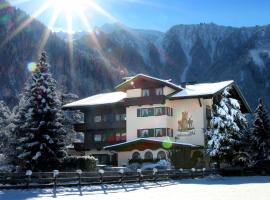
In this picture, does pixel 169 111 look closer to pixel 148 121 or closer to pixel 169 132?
pixel 169 132

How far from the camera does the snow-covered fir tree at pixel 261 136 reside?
5291 cm

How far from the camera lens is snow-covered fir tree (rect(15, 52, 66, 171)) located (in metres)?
35.8

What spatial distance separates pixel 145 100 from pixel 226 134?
39.1 ft

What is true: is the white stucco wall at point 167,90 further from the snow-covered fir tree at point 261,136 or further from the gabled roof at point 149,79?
the snow-covered fir tree at point 261,136

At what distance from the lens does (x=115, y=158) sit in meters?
60.8

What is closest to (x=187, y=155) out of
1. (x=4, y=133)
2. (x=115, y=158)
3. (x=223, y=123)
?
(x=223, y=123)

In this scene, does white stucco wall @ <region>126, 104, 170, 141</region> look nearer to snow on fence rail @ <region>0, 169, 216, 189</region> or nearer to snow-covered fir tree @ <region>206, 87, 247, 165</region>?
snow-covered fir tree @ <region>206, 87, 247, 165</region>

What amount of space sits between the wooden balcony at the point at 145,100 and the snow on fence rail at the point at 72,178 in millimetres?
18820

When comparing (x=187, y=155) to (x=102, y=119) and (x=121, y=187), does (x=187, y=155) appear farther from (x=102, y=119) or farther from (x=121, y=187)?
(x=121, y=187)

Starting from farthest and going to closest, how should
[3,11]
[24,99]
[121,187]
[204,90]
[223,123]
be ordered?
1. [3,11]
2. [204,90]
3. [223,123]
4. [24,99]
5. [121,187]

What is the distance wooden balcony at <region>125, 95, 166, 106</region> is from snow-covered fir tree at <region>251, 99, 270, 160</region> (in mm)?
11545

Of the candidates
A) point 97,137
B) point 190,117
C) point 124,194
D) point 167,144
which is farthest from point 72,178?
point 97,137

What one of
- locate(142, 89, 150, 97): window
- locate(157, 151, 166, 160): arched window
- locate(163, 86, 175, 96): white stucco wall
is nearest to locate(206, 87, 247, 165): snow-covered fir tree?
locate(157, 151, 166, 160): arched window

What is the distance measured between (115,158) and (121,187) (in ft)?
107
